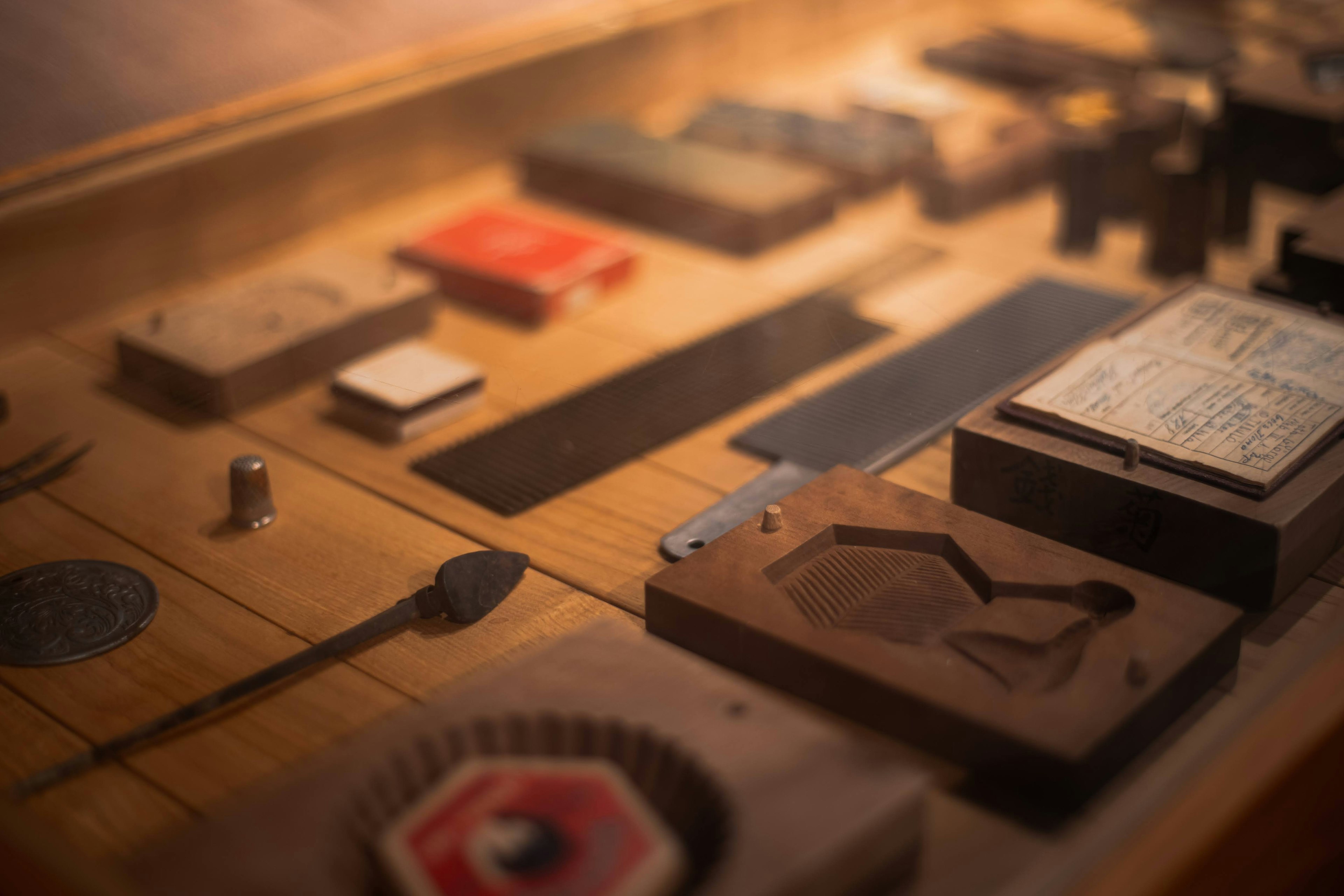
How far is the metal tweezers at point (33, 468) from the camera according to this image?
143 cm

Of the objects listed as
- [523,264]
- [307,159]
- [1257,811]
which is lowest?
[1257,811]

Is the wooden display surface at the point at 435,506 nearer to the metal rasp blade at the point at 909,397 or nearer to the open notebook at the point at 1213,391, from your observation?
the metal rasp blade at the point at 909,397

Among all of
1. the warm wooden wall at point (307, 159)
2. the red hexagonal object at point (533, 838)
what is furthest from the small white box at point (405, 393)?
the red hexagonal object at point (533, 838)

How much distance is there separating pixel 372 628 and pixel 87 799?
260mm

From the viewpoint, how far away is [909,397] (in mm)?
1565

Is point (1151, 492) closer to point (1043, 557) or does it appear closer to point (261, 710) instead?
point (1043, 557)

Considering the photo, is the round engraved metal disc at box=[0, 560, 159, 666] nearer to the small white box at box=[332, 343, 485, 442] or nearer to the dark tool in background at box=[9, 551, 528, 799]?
the dark tool in background at box=[9, 551, 528, 799]

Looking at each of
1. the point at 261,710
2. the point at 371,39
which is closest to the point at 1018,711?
the point at 261,710

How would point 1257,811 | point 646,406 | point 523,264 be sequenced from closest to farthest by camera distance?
1. point 1257,811
2. point 646,406
3. point 523,264

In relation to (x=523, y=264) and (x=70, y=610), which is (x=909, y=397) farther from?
(x=70, y=610)

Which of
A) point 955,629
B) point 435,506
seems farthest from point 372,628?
point 955,629

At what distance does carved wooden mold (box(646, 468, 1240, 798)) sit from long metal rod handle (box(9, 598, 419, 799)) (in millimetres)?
242

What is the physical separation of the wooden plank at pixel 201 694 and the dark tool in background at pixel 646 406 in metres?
0.29

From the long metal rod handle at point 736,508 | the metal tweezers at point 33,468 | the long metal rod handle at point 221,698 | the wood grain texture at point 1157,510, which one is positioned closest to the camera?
the long metal rod handle at point 221,698
